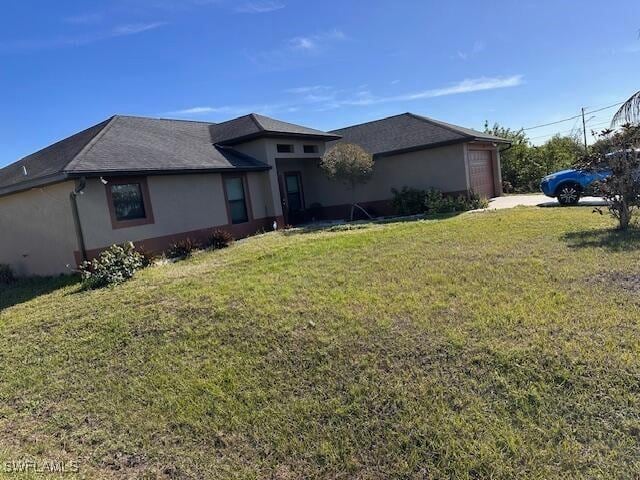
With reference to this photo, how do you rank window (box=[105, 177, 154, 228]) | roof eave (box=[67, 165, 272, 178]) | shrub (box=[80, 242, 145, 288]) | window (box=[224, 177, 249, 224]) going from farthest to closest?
window (box=[224, 177, 249, 224])
window (box=[105, 177, 154, 228])
roof eave (box=[67, 165, 272, 178])
shrub (box=[80, 242, 145, 288])

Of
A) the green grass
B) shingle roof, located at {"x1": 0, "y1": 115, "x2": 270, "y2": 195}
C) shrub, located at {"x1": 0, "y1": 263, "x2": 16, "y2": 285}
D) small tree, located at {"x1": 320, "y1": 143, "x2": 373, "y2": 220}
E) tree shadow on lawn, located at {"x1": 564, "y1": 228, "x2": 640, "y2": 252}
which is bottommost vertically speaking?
the green grass

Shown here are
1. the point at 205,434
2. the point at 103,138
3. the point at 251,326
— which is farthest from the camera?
the point at 103,138

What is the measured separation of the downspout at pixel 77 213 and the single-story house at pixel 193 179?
1.1 inches

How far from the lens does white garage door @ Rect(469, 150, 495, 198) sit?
58.7ft

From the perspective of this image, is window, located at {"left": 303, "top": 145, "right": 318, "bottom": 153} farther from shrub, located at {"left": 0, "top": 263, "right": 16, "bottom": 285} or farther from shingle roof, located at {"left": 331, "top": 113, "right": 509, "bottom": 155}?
shrub, located at {"left": 0, "top": 263, "right": 16, "bottom": 285}

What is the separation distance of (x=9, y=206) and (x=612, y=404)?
52.3 feet

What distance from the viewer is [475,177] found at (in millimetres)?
18203

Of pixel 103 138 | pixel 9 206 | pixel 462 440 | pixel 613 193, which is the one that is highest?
pixel 103 138

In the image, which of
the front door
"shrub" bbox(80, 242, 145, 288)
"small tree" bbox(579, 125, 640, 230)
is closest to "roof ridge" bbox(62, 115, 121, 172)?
"shrub" bbox(80, 242, 145, 288)

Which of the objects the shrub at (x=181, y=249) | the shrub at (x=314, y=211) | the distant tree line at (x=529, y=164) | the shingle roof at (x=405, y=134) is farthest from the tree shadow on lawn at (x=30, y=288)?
the distant tree line at (x=529, y=164)

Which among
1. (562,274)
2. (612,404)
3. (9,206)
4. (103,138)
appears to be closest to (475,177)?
(562,274)

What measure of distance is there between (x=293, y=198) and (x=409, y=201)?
5458 mm

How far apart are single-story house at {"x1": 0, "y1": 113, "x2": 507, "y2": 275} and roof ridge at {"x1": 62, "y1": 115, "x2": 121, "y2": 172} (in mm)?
47

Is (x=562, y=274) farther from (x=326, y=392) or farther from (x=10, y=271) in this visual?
(x=10, y=271)
